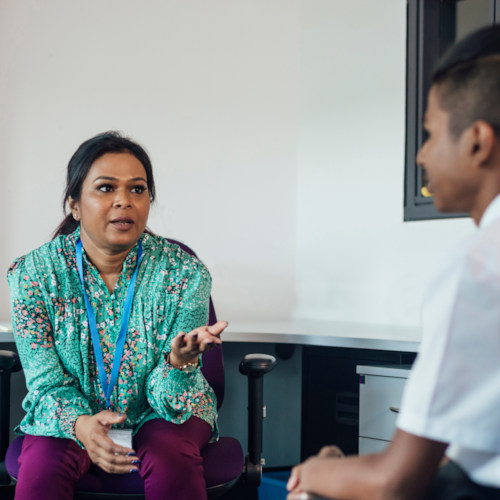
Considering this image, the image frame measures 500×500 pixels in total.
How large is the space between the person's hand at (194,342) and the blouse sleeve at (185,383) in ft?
0.16

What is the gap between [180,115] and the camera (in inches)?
96.8

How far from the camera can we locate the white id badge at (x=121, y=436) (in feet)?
4.17

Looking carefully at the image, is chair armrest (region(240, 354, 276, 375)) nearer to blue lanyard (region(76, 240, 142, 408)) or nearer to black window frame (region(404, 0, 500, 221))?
blue lanyard (region(76, 240, 142, 408))

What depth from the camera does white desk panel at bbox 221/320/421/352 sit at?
1695mm

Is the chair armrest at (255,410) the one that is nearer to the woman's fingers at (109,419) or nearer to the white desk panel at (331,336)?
the white desk panel at (331,336)

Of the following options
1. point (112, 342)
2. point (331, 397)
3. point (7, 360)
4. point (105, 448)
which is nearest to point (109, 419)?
point (105, 448)

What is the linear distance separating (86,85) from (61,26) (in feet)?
0.90

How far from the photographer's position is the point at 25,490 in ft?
3.89

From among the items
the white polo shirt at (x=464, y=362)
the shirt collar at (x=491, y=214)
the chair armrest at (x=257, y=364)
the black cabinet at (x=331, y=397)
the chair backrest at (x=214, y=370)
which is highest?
the shirt collar at (x=491, y=214)

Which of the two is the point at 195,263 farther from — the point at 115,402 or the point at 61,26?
the point at 61,26

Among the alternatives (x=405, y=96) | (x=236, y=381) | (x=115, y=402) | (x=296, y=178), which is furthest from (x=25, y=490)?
(x=405, y=96)

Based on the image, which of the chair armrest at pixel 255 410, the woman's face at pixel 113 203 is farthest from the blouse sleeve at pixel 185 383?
the woman's face at pixel 113 203

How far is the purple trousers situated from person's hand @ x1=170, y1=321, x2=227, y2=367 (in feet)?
0.61

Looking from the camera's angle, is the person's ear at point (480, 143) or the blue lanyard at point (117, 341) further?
the blue lanyard at point (117, 341)
